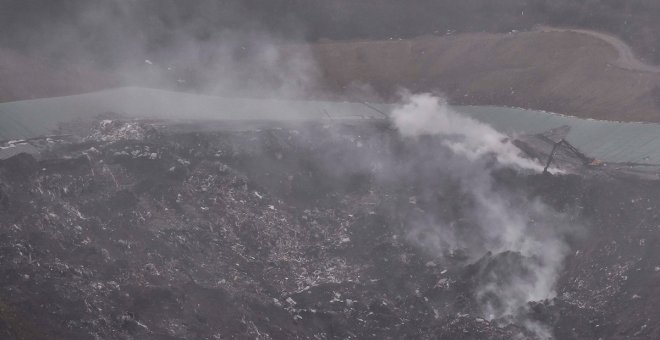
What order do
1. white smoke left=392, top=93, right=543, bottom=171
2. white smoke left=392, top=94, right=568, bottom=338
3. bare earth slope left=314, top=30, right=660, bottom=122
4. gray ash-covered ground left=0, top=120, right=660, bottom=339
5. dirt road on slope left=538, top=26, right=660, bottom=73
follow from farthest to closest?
1. dirt road on slope left=538, top=26, right=660, bottom=73
2. bare earth slope left=314, top=30, right=660, bottom=122
3. white smoke left=392, top=93, right=543, bottom=171
4. white smoke left=392, top=94, right=568, bottom=338
5. gray ash-covered ground left=0, top=120, right=660, bottom=339

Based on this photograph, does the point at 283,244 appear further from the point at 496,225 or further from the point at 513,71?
the point at 513,71

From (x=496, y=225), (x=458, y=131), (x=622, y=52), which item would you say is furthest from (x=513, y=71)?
(x=496, y=225)

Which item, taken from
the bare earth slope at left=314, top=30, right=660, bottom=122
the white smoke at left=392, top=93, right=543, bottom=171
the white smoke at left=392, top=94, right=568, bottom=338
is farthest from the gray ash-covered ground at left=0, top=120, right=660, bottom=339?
the bare earth slope at left=314, top=30, right=660, bottom=122

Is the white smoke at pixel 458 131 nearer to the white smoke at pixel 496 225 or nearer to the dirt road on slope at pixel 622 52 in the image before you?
the white smoke at pixel 496 225

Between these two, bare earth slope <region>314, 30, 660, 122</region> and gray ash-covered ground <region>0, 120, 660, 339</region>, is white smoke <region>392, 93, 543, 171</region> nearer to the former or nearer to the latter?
gray ash-covered ground <region>0, 120, 660, 339</region>

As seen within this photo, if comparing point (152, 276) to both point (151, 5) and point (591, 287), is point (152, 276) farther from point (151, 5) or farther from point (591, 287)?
point (151, 5)

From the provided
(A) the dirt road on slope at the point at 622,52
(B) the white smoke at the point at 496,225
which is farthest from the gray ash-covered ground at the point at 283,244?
(A) the dirt road on slope at the point at 622,52
